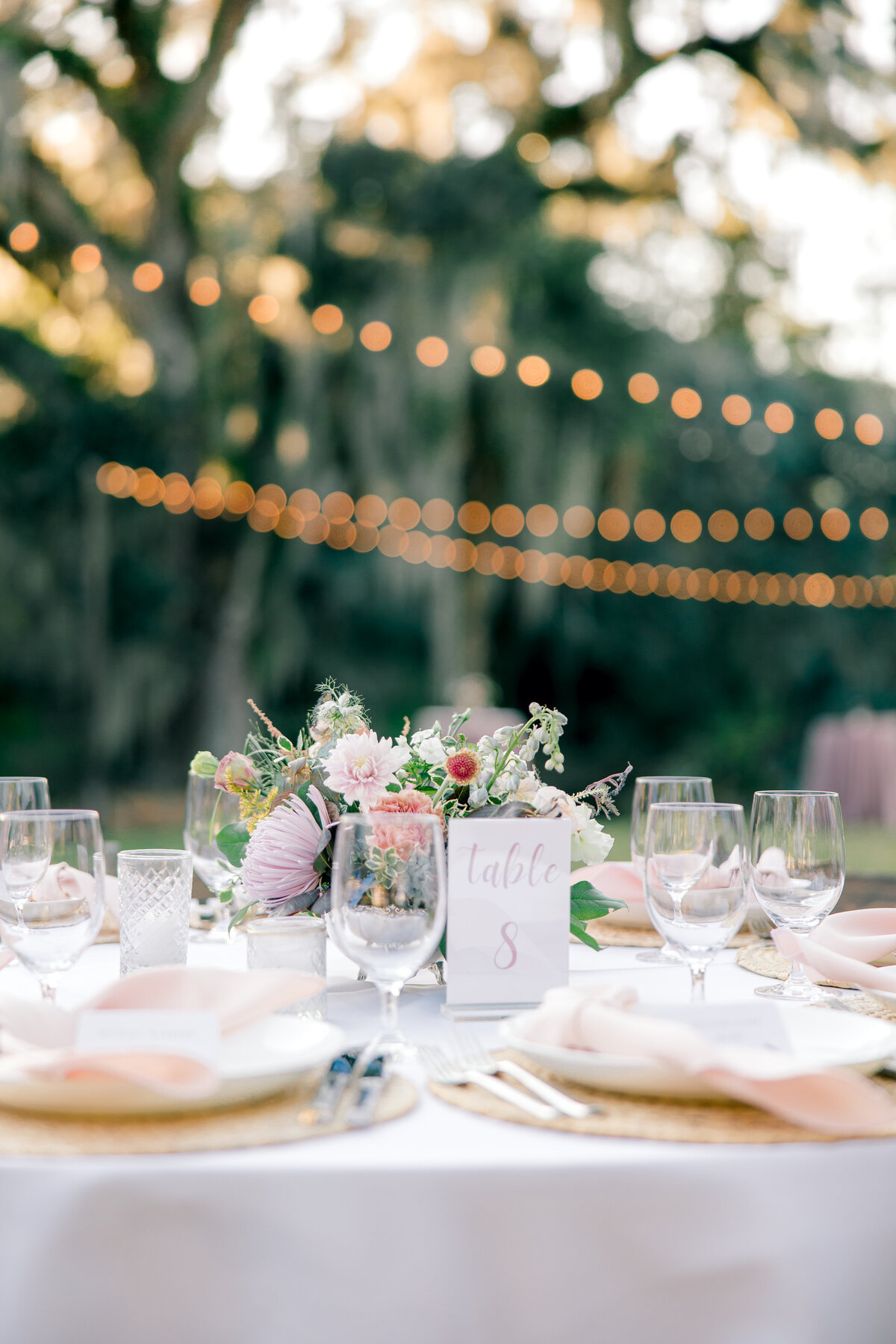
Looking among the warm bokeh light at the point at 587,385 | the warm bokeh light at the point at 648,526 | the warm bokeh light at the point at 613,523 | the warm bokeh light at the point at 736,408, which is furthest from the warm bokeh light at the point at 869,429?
the warm bokeh light at the point at 587,385

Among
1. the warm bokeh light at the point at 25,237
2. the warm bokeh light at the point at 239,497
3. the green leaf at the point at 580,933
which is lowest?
the green leaf at the point at 580,933

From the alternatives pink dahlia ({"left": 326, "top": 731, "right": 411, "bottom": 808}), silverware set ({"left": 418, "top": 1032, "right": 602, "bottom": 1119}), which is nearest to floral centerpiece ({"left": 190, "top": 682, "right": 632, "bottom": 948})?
pink dahlia ({"left": 326, "top": 731, "right": 411, "bottom": 808})

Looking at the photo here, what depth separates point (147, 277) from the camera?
721 centimetres

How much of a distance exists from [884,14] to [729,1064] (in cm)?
790

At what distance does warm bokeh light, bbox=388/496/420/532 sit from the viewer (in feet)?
25.1

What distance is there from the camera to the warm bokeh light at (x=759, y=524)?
9594mm

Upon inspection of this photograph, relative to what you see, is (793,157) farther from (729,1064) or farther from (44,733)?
(729,1064)

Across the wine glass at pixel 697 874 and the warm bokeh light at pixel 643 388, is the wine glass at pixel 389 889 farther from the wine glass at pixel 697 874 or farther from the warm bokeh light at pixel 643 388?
the warm bokeh light at pixel 643 388

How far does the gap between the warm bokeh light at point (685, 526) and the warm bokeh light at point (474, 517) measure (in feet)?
6.74

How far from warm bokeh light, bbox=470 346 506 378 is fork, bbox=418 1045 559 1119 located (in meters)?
6.97

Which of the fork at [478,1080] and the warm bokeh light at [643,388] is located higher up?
the warm bokeh light at [643,388]

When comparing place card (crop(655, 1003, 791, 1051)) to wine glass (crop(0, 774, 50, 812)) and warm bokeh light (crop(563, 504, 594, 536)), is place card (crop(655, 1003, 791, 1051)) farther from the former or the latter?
warm bokeh light (crop(563, 504, 594, 536))

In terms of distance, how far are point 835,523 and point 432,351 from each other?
4.09m

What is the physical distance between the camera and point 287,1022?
871 mm
